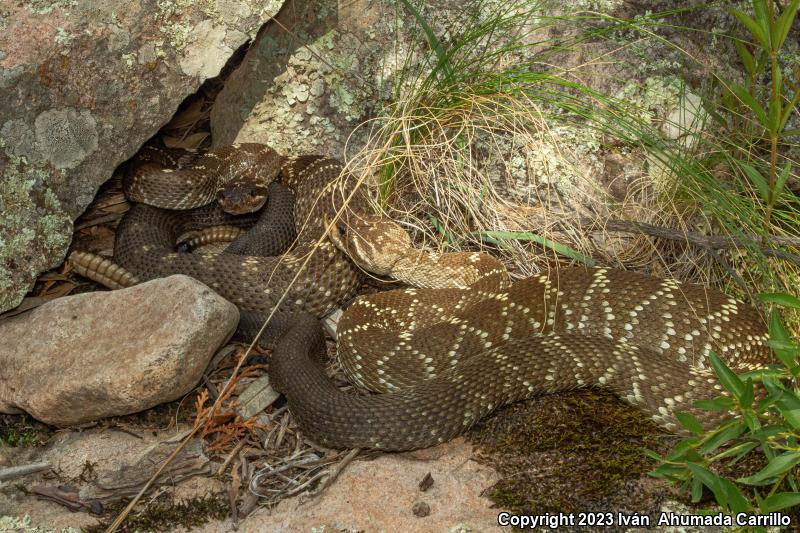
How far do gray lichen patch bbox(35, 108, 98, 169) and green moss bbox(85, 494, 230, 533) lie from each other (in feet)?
7.54

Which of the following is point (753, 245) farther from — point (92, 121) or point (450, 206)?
point (92, 121)

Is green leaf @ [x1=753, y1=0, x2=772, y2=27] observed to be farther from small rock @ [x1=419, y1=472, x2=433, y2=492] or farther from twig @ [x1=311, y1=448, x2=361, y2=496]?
twig @ [x1=311, y1=448, x2=361, y2=496]

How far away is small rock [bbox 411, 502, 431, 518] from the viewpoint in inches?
133

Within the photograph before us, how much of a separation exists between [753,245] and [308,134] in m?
3.34

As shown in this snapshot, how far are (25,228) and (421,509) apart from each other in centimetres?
304

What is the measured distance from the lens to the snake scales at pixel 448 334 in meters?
3.86

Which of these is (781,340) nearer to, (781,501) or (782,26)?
(781,501)

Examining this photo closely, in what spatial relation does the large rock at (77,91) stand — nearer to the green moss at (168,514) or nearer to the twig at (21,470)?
the twig at (21,470)

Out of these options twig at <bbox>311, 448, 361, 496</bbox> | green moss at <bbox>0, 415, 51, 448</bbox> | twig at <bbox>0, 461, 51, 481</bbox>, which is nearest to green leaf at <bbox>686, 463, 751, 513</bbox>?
twig at <bbox>311, 448, 361, 496</bbox>

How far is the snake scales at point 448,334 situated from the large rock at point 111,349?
0.52m

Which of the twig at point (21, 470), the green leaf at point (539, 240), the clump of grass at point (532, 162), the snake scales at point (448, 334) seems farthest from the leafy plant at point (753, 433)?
the twig at point (21, 470)

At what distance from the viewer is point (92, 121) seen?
Result: 471 cm

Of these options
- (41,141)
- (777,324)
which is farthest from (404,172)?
(777,324)

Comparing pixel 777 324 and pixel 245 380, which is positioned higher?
pixel 777 324
